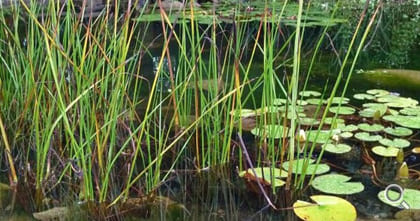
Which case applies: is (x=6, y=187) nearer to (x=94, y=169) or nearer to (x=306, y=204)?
(x=94, y=169)

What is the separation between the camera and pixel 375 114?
2006 millimetres

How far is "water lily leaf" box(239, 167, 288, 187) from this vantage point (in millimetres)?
1430

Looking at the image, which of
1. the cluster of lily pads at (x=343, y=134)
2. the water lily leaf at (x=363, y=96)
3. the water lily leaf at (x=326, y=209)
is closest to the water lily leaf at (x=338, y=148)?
the cluster of lily pads at (x=343, y=134)

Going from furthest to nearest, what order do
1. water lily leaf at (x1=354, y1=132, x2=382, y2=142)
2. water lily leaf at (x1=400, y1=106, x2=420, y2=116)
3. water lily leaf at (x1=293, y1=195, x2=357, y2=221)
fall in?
water lily leaf at (x1=400, y1=106, x2=420, y2=116) < water lily leaf at (x1=354, y1=132, x2=382, y2=142) < water lily leaf at (x1=293, y1=195, x2=357, y2=221)

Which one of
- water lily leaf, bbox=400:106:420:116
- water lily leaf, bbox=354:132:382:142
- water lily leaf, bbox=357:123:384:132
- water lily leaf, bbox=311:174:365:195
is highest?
water lily leaf, bbox=400:106:420:116

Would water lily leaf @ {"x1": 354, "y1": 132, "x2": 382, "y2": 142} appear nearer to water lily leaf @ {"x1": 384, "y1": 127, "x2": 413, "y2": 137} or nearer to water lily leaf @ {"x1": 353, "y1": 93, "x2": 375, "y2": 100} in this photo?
water lily leaf @ {"x1": 384, "y1": 127, "x2": 413, "y2": 137}

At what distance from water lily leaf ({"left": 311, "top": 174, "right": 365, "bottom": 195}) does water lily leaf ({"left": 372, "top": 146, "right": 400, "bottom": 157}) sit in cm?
25

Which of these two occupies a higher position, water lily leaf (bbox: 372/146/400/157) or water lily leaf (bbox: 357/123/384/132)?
water lily leaf (bbox: 357/123/384/132)

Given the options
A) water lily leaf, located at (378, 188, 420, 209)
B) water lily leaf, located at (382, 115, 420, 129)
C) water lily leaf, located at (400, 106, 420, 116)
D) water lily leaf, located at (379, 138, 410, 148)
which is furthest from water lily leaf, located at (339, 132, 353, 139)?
water lily leaf, located at (378, 188, 420, 209)

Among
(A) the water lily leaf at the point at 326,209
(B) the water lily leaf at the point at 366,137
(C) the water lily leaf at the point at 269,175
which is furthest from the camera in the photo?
(B) the water lily leaf at the point at 366,137

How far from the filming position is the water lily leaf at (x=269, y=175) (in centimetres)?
143

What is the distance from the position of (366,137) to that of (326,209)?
0.59 meters

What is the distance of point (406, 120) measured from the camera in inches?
78.4

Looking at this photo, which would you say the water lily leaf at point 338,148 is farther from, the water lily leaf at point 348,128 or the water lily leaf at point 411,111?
the water lily leaf at point 411,111
